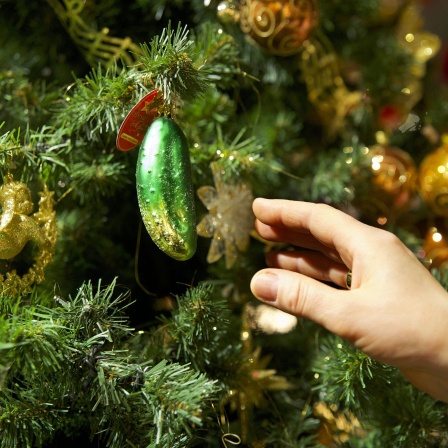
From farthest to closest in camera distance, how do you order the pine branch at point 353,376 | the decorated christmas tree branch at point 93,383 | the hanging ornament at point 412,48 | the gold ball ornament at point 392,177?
the hanging ornament at point 412,48
the gold ball ornament at point 392,177
the pine branch at point 353,376
the decorated christmas tree branch at point 93,383

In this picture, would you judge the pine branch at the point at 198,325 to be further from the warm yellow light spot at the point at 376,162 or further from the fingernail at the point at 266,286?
the warm yellow light spot at the point at 376,162

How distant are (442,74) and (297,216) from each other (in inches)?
39.2

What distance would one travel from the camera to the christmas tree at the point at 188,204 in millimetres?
498

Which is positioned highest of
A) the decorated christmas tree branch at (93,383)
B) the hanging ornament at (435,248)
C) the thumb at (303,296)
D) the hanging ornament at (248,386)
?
the thumb at (303,296)

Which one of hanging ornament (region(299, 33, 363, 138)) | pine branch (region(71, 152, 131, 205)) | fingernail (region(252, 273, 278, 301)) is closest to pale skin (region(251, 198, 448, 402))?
fingernail (region(252, 273, 278, 301))

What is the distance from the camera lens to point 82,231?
723mm

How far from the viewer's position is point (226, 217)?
66 centimetres

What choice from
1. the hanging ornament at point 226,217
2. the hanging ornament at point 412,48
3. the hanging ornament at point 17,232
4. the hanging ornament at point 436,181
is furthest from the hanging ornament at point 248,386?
the hanging ornament at point 412,48

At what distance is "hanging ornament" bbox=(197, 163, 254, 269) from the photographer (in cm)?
64

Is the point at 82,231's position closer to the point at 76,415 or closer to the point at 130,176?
the point at 130,176

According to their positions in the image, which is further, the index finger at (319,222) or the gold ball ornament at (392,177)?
A: the gold ball ornament at (392,177)

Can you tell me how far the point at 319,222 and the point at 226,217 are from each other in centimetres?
15

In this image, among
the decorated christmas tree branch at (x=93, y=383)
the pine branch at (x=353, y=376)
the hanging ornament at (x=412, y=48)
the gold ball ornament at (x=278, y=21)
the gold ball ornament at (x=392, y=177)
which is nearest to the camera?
the decorated christmas tree branch at (x=93, y=383)

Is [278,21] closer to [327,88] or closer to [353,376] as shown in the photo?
[327,88]
